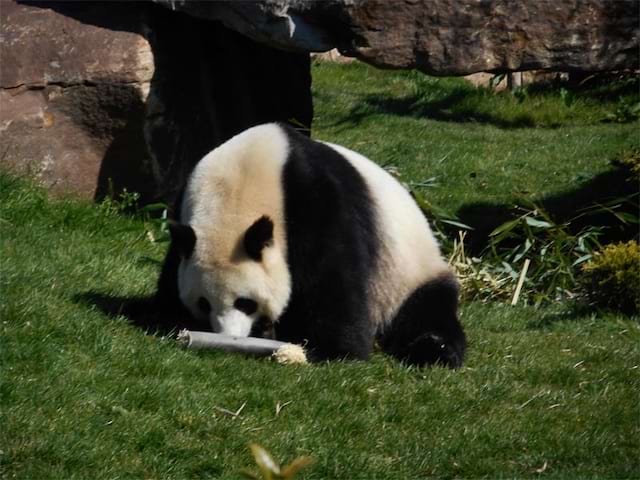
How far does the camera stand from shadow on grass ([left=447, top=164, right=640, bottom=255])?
7.79 m

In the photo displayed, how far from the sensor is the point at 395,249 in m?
5.68

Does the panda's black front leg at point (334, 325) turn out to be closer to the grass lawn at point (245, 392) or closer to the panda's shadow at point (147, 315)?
the grass lawn at point (245, 392)

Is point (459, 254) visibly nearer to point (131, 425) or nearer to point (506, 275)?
point (506, 275)

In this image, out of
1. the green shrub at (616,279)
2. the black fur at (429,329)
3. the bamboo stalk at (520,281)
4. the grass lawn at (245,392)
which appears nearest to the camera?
the grass lawn at (245,392)

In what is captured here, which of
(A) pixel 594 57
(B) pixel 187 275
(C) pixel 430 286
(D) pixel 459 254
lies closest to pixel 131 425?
(B) pixel 187 275

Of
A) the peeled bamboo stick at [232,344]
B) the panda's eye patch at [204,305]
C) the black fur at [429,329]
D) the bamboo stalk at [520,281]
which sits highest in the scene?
the panda's eye patch at [204,305]

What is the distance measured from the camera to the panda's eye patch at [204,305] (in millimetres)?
5281

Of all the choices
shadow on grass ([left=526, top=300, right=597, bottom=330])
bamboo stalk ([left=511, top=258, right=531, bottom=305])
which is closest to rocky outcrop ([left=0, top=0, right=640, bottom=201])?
bamboo stalk ([left=511, top=258, right=531, bottom=305])

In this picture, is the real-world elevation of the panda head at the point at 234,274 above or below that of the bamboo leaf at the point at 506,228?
above

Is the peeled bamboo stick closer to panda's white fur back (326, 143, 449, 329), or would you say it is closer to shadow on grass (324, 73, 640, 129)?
panda's white fur back (326, 143, 449, 329)

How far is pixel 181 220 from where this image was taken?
5.61 m

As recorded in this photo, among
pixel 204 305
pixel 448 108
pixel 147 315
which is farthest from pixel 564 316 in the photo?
pixel 448 108

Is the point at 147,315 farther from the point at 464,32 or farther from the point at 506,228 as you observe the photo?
the point at 464,32

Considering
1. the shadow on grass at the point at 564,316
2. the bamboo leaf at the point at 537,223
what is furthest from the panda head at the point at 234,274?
the bamboo leaf at the point at 537,223
